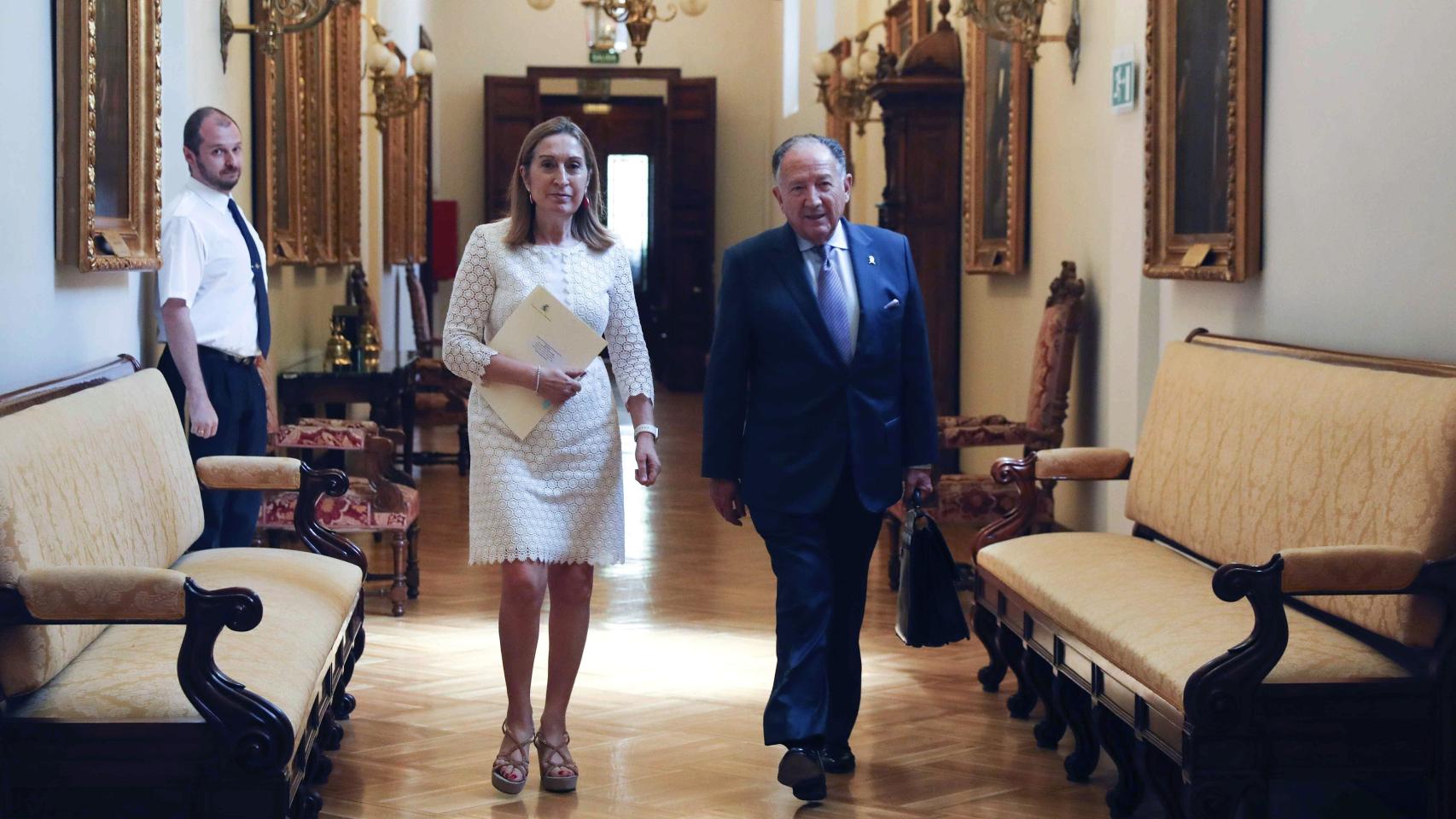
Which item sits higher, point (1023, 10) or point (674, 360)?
point (1023, 10)

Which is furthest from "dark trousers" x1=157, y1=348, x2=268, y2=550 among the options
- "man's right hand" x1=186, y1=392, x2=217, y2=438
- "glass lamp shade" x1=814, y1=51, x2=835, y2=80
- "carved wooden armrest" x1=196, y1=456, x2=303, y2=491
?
"glass lamp shade" x1=814, y1=51, x2=835, y2=80

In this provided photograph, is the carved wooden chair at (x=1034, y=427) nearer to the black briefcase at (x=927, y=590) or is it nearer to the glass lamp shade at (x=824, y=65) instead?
the black briefcase at (x=927, y=590)

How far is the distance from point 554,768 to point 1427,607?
2.21 meters

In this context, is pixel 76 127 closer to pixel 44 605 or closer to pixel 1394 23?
pixel 44 605

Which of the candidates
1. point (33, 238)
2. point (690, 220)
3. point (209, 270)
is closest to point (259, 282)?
point (209, 270)

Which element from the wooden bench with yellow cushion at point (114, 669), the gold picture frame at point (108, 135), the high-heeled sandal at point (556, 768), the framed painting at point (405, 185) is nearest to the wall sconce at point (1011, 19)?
the gold picture frame at point (108, 135)

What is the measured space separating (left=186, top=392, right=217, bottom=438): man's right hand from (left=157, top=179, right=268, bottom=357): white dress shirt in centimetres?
34

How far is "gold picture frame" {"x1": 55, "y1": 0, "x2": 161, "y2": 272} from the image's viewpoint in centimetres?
441

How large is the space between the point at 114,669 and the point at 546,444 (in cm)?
131

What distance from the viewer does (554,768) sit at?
419 centimetres

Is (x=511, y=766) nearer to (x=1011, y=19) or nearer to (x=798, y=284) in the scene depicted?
(x=798, y=284)

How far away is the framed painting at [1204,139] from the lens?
5.03m

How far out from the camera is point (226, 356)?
5.52 metres

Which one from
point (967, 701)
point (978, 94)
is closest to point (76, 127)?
point (967, 701)
